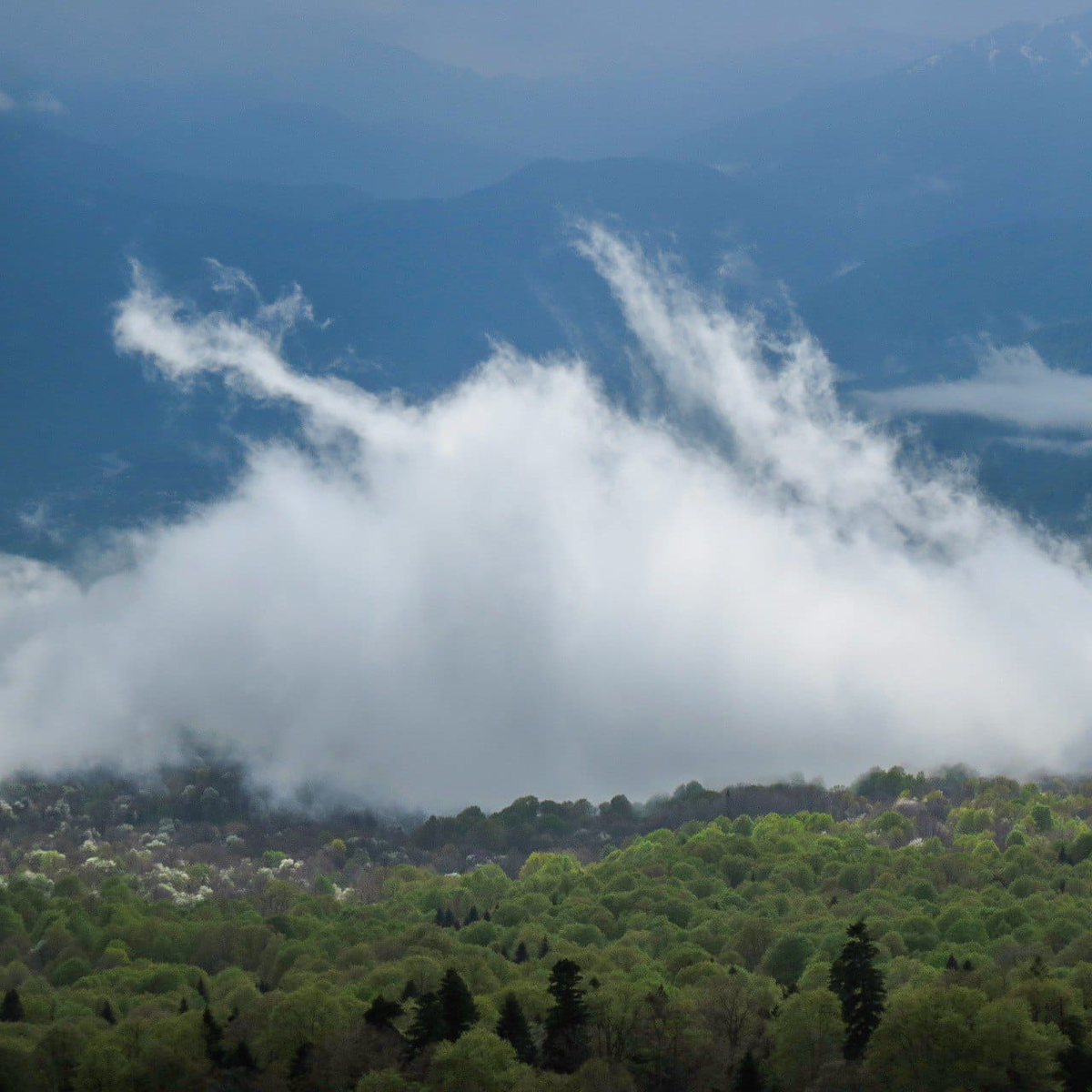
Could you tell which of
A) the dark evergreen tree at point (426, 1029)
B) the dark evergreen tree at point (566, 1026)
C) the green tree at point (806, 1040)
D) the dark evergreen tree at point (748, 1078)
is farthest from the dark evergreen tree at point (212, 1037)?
the green tree at point (806, 1040)

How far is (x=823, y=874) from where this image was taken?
194 meters

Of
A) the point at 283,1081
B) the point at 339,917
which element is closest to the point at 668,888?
the point at 339,917

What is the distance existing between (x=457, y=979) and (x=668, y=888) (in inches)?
3251

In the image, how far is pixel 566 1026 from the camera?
94750 mm

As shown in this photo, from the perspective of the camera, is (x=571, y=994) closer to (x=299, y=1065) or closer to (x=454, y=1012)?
(x=454, y=1012)

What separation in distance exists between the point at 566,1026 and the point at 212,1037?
22277 millimetres

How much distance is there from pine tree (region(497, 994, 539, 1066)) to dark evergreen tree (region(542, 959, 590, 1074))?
36.8 inches

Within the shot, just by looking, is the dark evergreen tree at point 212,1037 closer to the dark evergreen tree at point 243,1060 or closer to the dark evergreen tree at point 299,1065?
the dark evergreen tree at point 243,1060

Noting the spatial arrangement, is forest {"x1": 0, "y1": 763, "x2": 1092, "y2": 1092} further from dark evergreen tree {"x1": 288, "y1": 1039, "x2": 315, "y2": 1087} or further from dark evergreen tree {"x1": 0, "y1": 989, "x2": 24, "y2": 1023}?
dark evergreen tree {"x1": 0, "y1": 989, "x2": 24, "y2": 1023}

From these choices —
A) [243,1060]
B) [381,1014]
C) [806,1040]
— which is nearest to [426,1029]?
[381,1014]

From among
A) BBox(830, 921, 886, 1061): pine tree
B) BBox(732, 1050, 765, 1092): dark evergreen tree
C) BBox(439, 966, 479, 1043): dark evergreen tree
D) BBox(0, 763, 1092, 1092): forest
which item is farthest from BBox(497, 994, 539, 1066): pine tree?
BBox(830, 921, 886, 1061): pine tree

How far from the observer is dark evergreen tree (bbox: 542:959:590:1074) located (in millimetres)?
93188

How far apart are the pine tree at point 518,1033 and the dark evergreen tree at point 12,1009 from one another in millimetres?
39971

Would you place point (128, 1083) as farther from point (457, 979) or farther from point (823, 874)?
point (823, 874)
